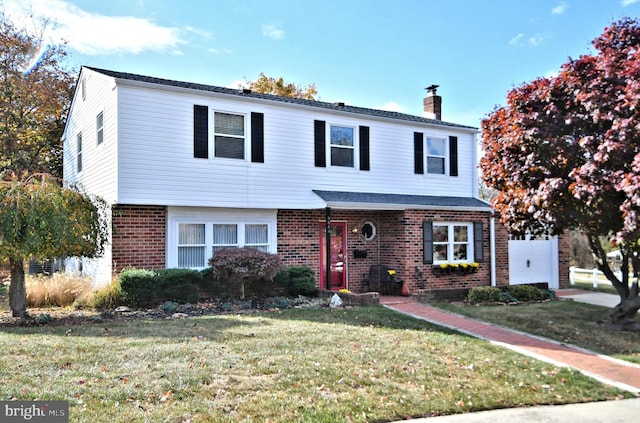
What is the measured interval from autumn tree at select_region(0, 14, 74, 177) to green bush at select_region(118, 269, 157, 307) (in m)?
13.0

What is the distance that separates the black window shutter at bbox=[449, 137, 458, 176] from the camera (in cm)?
1742

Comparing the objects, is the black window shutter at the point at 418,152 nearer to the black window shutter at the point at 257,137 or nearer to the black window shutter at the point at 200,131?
the black window shutter at the point at 257,137

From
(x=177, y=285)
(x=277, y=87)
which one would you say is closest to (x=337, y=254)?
(x=177, y=285)

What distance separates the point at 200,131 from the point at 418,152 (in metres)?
7.25

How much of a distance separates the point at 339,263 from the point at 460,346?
734 cm

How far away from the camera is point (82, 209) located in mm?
10148

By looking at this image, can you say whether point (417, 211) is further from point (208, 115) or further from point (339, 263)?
point (208, 115)

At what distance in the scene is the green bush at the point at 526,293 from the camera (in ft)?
46.6

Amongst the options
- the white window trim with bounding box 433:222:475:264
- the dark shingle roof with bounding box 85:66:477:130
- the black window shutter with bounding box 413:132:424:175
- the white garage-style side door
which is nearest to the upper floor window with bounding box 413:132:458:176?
the black window shutter with bounding box 413:132:424:175

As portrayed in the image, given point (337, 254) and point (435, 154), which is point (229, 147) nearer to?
→ point (337, 254)

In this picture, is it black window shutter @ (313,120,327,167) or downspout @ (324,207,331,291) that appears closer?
downspout @ (324,207,331,291)

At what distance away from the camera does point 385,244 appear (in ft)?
51.9

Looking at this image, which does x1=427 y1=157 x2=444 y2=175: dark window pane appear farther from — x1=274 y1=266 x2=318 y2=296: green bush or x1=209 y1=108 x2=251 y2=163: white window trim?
x1=209 y1=108 x2=251 y2=163: white window trim

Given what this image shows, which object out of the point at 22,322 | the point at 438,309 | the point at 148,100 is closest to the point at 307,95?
the point at 148,100
